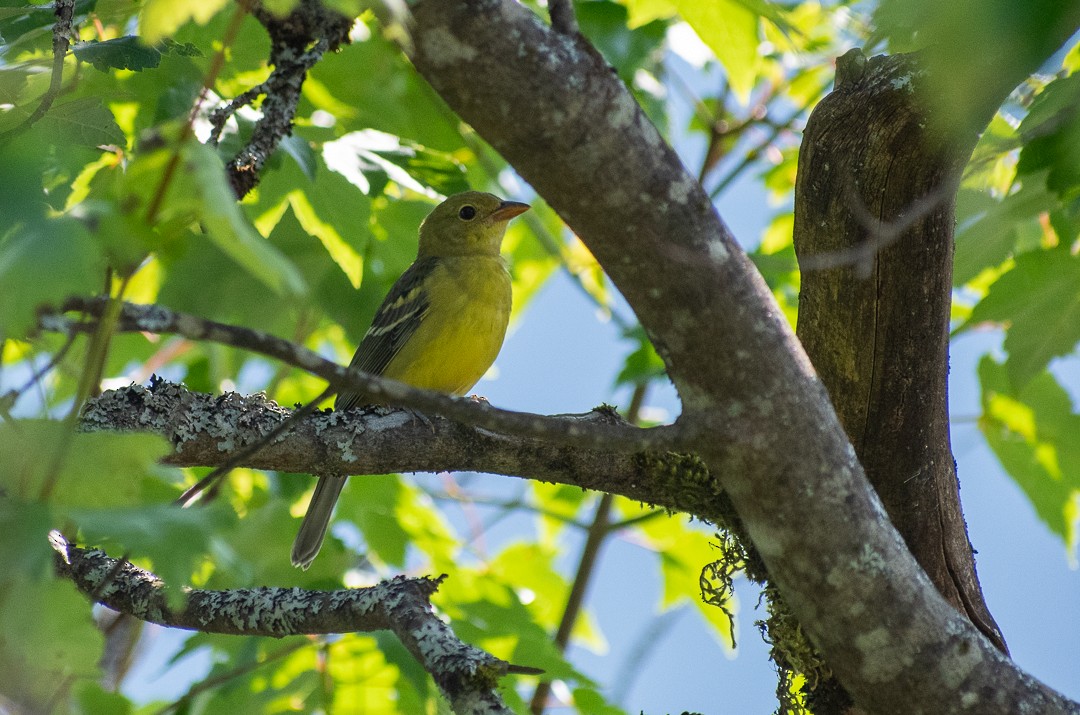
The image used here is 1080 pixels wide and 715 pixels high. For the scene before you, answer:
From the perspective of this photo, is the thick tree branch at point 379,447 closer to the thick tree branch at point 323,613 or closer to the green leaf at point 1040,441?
the thick tree branch at point 323,613

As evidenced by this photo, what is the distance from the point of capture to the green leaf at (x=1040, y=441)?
5117mm

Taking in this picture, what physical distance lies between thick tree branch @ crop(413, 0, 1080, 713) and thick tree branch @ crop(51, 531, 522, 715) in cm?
81

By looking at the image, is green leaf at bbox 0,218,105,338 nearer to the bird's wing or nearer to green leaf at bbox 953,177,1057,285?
green leaf at bbox 953,177,1057,285

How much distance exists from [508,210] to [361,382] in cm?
Answer: 428

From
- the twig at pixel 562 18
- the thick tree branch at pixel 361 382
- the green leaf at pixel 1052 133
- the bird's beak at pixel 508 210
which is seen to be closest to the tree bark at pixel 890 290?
the green leaf at pixel 1052 133

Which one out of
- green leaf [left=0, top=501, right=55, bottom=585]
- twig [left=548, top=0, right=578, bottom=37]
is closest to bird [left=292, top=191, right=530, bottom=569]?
twig [left=548, top=0, right=578, bottom=37]

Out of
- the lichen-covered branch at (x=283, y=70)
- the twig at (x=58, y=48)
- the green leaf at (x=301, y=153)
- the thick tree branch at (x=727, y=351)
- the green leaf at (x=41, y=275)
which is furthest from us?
the green leaf at (x=301, y=153)

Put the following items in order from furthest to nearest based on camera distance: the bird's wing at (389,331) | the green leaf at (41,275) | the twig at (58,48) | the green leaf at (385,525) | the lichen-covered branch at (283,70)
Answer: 1. the bird's wing at (389,331)
2. the green leaf at (385,525)
3. the lichen-covered branch at (283,70)
4. the twig at (58,48)
5. the green leaf at (41,275)

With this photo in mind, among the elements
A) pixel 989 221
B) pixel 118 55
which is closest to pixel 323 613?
pixel 118 55

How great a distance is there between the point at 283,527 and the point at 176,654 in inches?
28.9

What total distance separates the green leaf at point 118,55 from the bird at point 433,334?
2.40 m

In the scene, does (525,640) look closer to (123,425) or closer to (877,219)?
(123,425)

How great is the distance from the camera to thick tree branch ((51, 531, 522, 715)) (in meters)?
2.66

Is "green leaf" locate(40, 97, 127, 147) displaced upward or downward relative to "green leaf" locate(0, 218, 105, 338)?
upward
